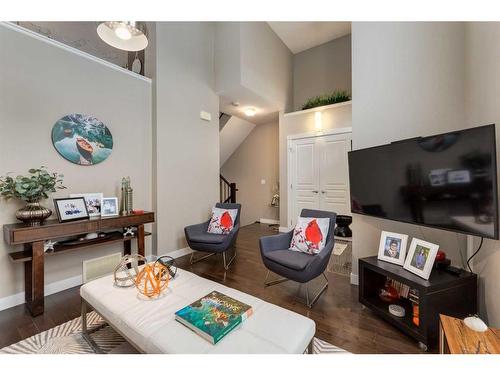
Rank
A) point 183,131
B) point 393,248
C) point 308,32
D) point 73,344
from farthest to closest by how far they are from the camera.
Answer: point 308,32, point 183,131, point 393,248, point 73,344

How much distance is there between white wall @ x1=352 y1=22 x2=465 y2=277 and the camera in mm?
1972

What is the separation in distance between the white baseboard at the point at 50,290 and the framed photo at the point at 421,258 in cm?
336

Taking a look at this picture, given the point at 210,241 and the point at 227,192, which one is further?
the point at 227,192

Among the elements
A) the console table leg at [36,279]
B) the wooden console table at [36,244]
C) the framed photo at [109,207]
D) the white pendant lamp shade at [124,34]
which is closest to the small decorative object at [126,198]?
the framed photo at [109,207]

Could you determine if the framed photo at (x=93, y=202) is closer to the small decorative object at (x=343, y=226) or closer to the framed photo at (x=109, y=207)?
the framed photo at (x=109, y=207)

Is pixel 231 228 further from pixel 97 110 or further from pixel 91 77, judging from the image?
pixel 91 77

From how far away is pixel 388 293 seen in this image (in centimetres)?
195

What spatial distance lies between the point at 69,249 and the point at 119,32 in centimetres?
205

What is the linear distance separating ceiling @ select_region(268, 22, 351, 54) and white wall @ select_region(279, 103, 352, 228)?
67.3 inches

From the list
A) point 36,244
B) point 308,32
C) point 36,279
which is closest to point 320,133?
point 308,32

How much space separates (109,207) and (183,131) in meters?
1.57

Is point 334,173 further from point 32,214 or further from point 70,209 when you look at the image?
point 32,214

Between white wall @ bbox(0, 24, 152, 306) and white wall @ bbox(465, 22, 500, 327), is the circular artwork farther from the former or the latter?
white wall @ bbox(465, 22, 500, 327)

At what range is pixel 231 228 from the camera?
3229 millimetres
